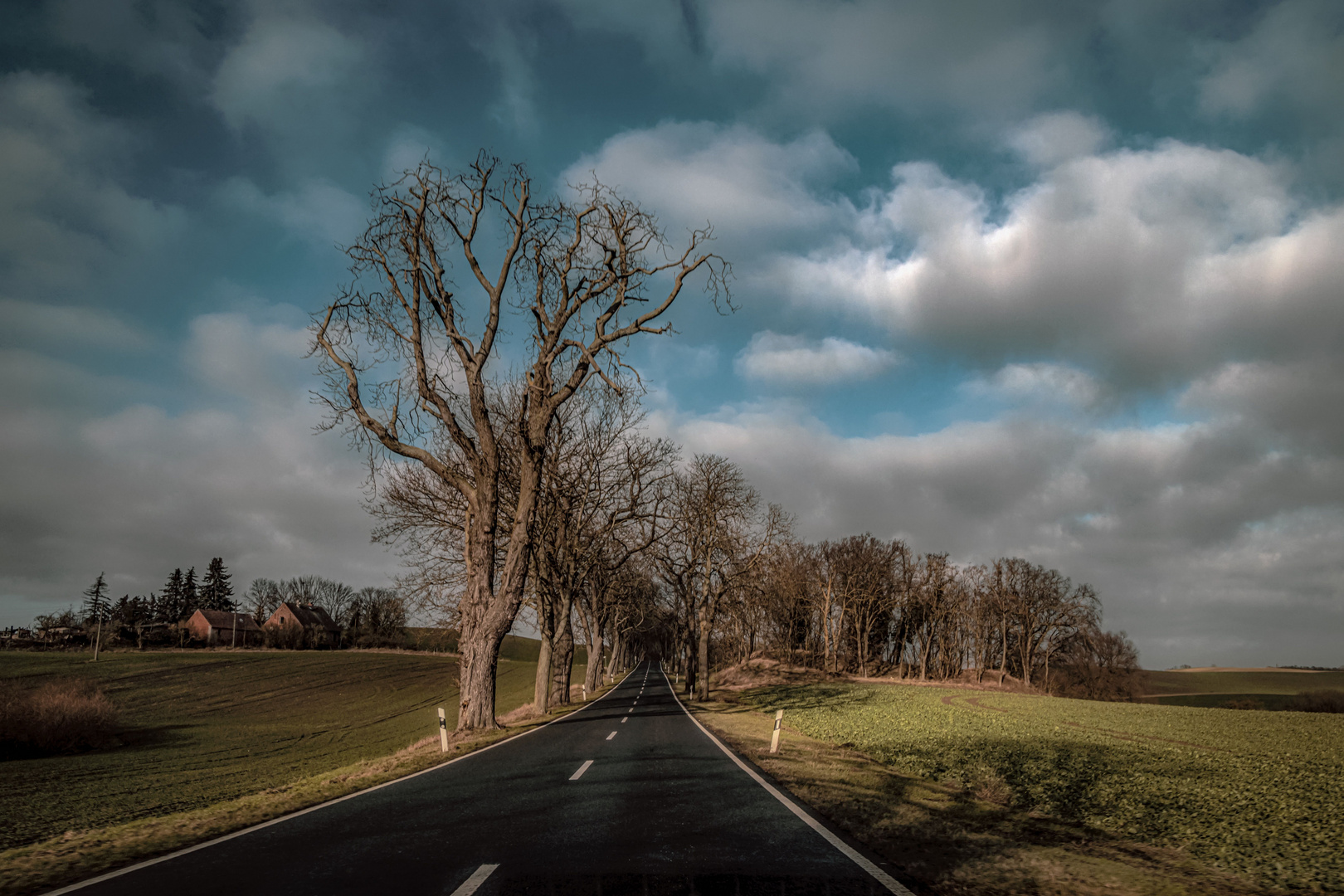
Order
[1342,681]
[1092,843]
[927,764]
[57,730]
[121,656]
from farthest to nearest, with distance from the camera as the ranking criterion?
[1342,681] < [121,656] < [57,730] < [927,764] < [1092,843]

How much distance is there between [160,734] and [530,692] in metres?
23.8

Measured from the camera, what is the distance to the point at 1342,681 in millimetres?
79812

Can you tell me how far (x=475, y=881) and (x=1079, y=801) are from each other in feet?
28.0

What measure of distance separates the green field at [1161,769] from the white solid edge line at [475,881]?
6.31 m

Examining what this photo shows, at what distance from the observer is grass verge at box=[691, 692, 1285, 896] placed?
5.29m

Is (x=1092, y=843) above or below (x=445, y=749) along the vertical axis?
above

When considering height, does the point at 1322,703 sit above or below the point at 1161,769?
below

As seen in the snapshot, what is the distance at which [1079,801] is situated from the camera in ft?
30.7

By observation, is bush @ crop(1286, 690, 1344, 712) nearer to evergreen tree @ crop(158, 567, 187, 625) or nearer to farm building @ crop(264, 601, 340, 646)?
farm building @ crop(264, 601, 340, 646)

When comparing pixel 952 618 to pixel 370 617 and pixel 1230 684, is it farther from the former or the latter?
pixel 370 617

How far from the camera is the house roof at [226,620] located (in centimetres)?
10488

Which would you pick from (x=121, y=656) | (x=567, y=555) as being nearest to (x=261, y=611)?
(x=121, y=656)

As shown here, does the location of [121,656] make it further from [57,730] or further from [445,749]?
[445,749]

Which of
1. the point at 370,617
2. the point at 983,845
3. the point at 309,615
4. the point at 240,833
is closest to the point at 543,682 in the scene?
the point at 240,833
